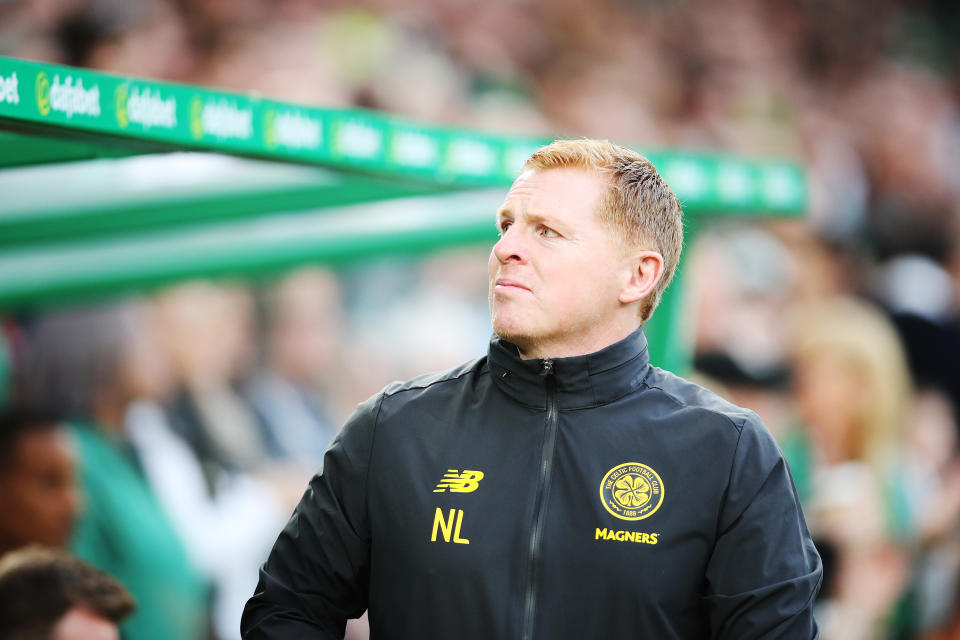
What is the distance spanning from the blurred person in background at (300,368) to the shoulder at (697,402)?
2.52 meters

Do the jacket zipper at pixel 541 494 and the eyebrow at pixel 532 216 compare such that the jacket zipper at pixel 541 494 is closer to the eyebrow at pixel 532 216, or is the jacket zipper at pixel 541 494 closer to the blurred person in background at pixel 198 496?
the eyebrow at pixel 532 216

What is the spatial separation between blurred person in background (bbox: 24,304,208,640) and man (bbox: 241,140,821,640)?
1828mm

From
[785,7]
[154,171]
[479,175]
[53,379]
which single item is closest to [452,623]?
[479,175]

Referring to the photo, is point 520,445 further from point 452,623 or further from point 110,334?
point 110,334

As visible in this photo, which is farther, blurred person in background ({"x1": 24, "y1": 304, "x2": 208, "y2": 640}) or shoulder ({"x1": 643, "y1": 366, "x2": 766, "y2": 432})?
blurred person in background ({"x1": 24, "y1": 304, "x2": 208, "y2": 640})

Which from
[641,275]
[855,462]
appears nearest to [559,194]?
[641,275]

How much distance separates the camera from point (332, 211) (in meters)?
3.03

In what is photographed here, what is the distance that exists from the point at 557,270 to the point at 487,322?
3234 mm

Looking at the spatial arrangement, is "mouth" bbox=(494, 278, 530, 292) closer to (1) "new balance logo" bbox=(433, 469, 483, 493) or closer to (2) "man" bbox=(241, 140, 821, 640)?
(2) "man" bbox=(241, 140, 821, 640)

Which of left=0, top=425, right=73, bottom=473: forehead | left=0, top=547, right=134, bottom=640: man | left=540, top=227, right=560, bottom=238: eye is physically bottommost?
left=0, top=547, right=134, bottom=640: man

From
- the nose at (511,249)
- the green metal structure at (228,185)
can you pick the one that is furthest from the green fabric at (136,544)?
the nose at (511,249)

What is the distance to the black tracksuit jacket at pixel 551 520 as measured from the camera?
1.30 metres

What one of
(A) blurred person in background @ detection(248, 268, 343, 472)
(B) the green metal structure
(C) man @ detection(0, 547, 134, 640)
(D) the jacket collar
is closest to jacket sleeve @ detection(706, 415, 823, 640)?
(D) the jacket collar

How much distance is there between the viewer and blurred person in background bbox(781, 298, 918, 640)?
5133 millimetres
